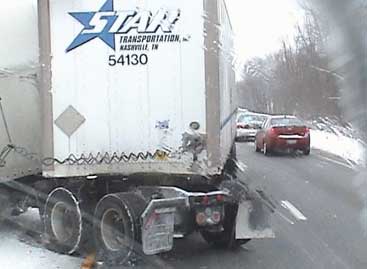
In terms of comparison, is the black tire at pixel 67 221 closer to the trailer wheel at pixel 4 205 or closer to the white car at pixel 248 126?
the trailer wheel at pixel 4 205

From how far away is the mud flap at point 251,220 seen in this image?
26.1ft

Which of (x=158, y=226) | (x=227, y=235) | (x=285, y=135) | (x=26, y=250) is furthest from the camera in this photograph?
(x=285, y=135)

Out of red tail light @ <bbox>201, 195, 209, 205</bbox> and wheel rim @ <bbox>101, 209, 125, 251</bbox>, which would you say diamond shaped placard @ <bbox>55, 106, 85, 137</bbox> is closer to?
wheel rim @ <bbox>101, 209, 125, 251</bbox>

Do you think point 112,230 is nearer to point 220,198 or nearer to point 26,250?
point 220,198

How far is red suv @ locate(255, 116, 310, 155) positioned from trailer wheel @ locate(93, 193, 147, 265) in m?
17.8

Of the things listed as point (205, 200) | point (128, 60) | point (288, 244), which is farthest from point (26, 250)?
point (288, 244)

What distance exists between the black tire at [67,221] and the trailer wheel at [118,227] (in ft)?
0.91

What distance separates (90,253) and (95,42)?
8.62 feet

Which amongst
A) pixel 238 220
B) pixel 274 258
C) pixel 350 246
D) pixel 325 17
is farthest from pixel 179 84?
pixel 325 17

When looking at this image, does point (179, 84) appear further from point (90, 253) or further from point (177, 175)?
point (90, 253)

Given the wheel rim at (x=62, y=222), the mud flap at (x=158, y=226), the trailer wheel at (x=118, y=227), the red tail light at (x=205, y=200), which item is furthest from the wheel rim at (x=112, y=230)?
the red tail light at (x=205, y=200)

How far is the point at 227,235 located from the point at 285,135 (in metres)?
17.4

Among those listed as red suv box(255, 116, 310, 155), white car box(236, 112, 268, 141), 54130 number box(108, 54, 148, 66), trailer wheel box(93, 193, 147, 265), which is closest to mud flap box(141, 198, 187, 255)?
trailer wheel box(93, 193, 147, 265)

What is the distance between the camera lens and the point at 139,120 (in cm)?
791
